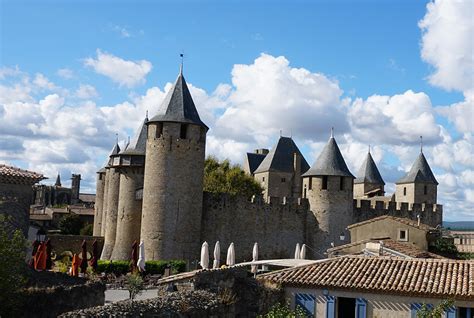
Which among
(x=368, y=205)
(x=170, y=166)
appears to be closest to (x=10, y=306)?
(x=170, y=166)

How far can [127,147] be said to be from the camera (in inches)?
1336

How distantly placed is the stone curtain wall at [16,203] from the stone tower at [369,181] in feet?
144

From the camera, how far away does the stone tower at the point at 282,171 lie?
52250 mm

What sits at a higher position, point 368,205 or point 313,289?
point 368,205

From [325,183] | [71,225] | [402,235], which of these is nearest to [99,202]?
[325,183]

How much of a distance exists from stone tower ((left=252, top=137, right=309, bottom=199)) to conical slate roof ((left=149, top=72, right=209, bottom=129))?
22.1 meters

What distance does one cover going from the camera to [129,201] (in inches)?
1264

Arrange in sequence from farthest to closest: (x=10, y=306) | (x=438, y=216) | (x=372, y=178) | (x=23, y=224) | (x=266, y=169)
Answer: (x=372, y=178)
(x=266, y=169)
(x=438, y=216)
(x=23, y=224)
(x=10, y=306)

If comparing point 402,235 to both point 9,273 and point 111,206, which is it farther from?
point 9,273

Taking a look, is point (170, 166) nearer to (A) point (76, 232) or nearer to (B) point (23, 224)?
(B) point (23, 224)

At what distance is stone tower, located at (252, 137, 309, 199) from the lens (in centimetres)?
5225

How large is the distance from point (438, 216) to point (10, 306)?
34.8 meters

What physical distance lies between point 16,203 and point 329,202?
23.2 m

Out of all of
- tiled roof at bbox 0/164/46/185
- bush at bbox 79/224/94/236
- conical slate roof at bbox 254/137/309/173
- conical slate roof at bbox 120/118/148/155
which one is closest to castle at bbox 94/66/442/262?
conical slate roof at bbox 120/118/148/155
